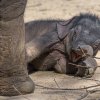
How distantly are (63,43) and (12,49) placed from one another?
1004 mm

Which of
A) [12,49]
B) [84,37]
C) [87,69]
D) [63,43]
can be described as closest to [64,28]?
→ [63,43]

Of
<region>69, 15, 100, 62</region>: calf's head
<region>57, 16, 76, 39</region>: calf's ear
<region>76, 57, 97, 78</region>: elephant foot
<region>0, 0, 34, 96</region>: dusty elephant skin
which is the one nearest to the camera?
<region>0, 0, 34, 96</region>: dusty elephant skin

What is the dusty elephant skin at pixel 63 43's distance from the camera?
4660 mm

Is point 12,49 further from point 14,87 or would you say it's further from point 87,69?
point 87,69

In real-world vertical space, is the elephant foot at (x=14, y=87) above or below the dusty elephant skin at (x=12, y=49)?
below

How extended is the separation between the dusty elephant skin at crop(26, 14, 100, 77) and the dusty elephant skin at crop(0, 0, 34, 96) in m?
Answer: 0.53

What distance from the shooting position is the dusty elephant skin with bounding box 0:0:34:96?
3969 mm

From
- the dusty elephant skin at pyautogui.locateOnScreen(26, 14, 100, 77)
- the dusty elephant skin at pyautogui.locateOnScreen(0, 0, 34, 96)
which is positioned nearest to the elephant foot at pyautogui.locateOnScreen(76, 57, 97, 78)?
the dusty elephant skin at pyautogui.locateOnScreen(26, 14, 100, 77)

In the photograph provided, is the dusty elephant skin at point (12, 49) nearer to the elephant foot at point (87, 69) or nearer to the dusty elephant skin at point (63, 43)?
the dusty elephant skin at point (63, 43)

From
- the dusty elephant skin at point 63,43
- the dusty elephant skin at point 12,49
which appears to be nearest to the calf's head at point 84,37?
the dusty elephant skin at point 63,43

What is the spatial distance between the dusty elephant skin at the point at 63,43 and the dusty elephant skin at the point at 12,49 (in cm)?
53

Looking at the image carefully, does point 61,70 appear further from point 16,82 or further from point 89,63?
point 16,82

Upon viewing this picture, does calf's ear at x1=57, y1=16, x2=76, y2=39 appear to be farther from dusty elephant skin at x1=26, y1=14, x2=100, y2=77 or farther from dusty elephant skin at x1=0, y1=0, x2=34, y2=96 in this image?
dusty elephant skin at x1=0, y1=0, x2=34, y2=96

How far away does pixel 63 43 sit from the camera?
4.93 meters
